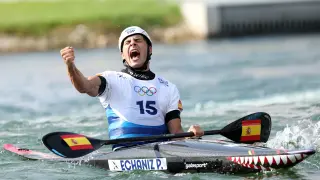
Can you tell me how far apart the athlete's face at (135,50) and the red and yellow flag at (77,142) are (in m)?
1.03

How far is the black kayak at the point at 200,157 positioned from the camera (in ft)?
A: 29.0

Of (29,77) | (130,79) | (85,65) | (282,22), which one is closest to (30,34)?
(282,22)

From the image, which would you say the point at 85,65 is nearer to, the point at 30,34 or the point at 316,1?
the point at 30,34

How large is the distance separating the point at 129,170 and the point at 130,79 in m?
1.06

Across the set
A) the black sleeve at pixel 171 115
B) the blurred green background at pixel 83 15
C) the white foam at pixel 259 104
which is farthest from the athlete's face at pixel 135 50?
the blurred green background at pixel 83 15

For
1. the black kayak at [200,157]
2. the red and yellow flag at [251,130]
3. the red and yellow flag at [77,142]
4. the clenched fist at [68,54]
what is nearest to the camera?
the clenched fist at [68,54]

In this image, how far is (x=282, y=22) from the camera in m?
48.2

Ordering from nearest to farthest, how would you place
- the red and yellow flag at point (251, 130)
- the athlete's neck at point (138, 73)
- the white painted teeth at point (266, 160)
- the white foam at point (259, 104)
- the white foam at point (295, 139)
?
the white painted teeth at point (266, 160) < the athlete's neck at point (138, 73) < the red and yellow flag at point (251, 130) < the white foam at point (295, 139) < the white foam at point (259, 104)

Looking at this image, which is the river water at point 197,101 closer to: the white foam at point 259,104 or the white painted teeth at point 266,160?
the white foam at point 259,104

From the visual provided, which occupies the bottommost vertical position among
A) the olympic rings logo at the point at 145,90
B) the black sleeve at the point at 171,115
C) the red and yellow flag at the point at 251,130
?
the red and yellow flag at the point at 251,130

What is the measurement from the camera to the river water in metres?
10.0

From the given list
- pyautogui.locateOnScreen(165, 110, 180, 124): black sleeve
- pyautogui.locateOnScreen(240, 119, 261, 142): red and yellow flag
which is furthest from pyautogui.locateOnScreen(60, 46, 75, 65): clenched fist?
pyautogui.locateOnScreen(240, 119, 261, 142): red and yellow flag

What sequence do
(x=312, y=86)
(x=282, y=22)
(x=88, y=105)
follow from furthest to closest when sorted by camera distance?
(x=282, y=22) < (x=312, y=86) < (x=88, y=105)

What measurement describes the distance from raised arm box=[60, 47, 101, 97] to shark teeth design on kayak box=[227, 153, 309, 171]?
1660mm
